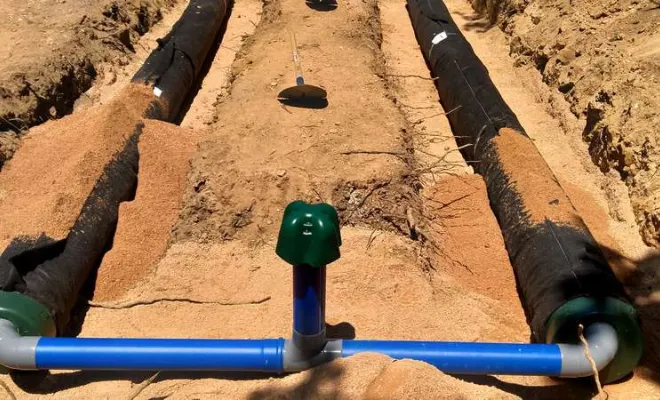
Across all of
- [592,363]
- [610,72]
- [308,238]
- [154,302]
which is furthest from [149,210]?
[610,72]

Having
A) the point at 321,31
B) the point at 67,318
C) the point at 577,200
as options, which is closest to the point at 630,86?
the point at 577,200

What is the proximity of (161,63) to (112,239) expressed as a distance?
2980 mm

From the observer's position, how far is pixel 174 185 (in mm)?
5258

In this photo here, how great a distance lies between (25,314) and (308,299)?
1.76 metres

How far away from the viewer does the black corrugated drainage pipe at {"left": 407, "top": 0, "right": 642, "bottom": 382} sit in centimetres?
357

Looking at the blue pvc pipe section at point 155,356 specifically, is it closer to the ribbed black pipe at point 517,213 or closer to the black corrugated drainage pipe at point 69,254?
the black corrugated drainage pipe at point 69,254

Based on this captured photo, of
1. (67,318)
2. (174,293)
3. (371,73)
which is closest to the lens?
(67,318)

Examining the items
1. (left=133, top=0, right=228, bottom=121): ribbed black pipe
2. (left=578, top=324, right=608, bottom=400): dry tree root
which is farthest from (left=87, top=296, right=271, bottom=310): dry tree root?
(left=133, top=0, right=228, bottom=121): ribbed black pipe

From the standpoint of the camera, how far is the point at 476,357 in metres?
3.38

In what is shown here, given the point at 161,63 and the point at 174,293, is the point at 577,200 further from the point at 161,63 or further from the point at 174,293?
the point at 161,63

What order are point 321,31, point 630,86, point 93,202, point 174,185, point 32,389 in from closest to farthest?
point 32,389 < point 93,202 < point 174,185 < point 630,86 < point 321,31

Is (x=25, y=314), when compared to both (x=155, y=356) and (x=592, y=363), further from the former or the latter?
(x=592, y=363)

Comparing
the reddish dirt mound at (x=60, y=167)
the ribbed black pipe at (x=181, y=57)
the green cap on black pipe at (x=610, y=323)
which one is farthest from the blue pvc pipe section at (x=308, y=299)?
the ribbed black pipe at (x=181, y=57)

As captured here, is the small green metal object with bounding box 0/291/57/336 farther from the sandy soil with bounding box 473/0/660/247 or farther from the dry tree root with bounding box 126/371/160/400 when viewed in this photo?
the sandy soil with bounding box 473/0/660/247
